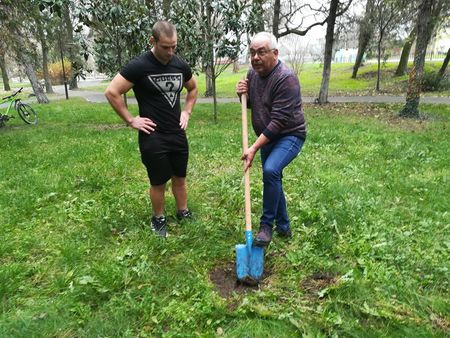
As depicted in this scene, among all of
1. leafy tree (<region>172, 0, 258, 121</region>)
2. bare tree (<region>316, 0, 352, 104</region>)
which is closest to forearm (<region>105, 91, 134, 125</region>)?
leafy tree (<region>172, 0, 258, 121</region>)

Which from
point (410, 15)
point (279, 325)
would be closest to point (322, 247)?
point (279, 325)

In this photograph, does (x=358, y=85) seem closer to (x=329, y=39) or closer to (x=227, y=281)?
(x=329, y=39)

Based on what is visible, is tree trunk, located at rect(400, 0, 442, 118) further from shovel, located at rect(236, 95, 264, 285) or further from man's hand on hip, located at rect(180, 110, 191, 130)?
shovel, located at rect(236, 95, 264, 285)

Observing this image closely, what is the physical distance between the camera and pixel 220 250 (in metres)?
3.77

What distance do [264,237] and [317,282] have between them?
579 millimetres

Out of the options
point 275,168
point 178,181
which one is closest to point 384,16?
point 178,181

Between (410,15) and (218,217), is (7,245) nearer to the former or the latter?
(218,217)

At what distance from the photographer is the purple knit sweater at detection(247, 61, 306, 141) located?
10.6 feet

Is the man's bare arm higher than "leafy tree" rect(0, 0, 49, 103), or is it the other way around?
"leafy tree" rect(0, 0, 49, 103)

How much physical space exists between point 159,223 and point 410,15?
2146 centimetres

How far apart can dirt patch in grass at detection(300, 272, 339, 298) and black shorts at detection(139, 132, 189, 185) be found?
168 centimetres

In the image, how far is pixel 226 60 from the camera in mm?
11273

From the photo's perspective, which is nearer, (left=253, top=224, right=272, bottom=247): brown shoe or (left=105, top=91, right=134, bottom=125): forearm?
(left=253, top=224, right=272, bottom=247): brown shoe

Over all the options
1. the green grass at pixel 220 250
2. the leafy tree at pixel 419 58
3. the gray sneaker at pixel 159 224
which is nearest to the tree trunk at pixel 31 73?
the green grass at pixel 220 250
